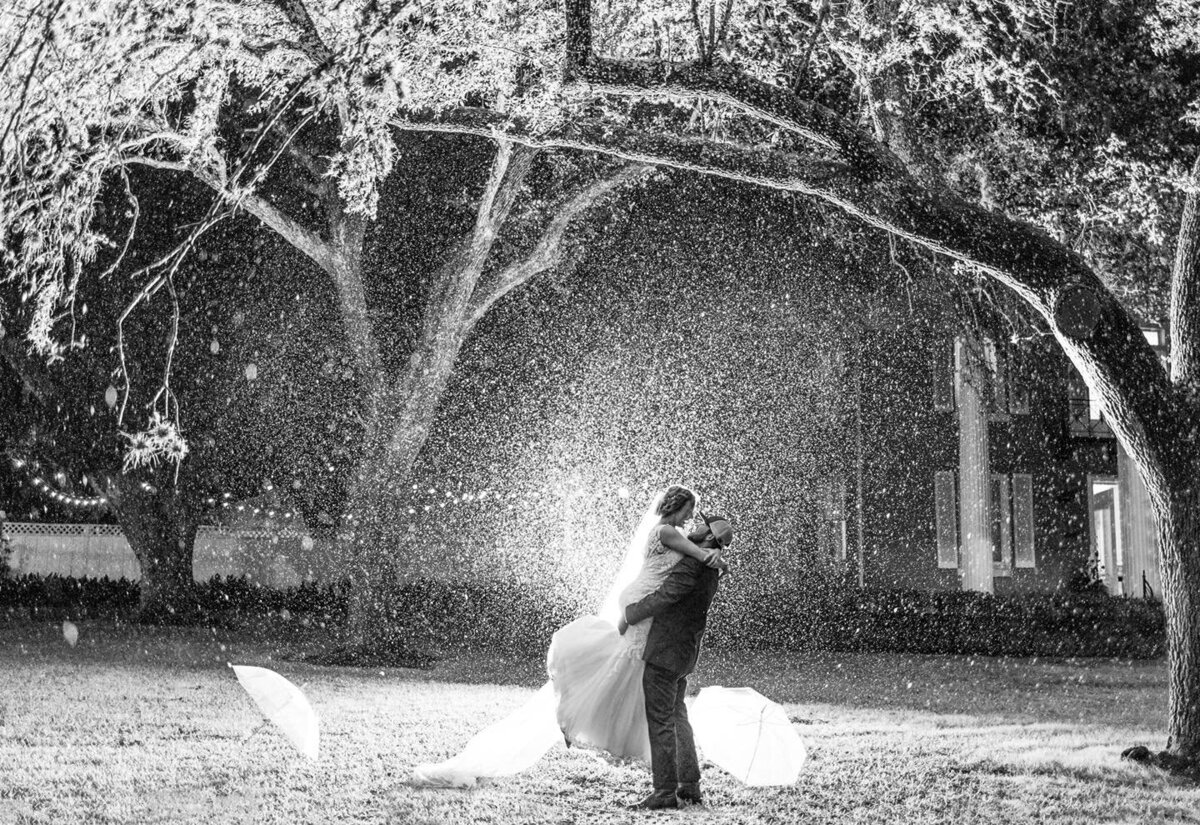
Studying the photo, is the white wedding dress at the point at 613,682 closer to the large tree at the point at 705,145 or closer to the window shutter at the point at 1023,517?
the large tree at the point at 705,145

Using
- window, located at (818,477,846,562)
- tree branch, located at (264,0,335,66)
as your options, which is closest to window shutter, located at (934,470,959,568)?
window, located at (818,477,846,562)

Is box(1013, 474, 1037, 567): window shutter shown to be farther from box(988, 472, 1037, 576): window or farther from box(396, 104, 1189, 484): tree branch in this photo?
box(396, 104, 1189, 484): tree branch

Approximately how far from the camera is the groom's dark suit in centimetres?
732

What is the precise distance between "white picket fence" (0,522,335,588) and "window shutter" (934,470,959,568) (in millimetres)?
17022

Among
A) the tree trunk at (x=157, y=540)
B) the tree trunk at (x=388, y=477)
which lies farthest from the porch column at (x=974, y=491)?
the tree trunk at (x=157, y=540)

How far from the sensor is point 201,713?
11617 millimetres

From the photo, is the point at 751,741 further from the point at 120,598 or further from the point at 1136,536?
the point at 120,598

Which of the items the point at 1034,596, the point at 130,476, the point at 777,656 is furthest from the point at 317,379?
the point at 1034,596

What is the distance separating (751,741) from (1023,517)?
20997 millimetres

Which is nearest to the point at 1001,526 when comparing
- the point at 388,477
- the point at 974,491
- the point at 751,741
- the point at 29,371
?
the point at 974,491

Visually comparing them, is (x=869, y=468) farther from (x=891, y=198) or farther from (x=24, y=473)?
(x=24, y=473)

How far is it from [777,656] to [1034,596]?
276 inches

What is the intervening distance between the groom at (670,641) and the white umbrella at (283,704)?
252 cm

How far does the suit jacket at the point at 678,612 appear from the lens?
7340mm
